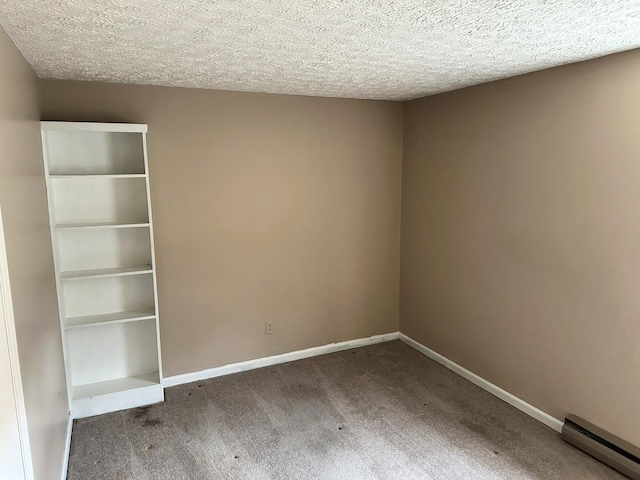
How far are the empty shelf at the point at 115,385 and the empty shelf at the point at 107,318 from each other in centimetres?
45

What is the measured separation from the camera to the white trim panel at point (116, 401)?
304 cm

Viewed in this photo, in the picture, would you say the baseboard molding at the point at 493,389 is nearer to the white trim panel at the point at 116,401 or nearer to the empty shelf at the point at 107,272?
the white trim panel at the point at 116,401

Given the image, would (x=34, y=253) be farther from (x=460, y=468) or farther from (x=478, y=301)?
(x=478, y=301)

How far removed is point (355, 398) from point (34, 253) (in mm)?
2241

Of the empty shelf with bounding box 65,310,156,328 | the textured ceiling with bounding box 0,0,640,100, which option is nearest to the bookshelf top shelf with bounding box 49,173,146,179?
the textured ceiling with bounding box 0,0,640,100

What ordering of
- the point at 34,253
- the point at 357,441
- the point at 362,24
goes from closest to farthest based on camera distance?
the point at 362,24, the point at 34,253, the point at 357,441

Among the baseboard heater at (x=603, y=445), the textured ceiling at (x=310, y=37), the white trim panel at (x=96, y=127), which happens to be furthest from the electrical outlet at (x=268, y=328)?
the baseboard heater at (x=603, y=445)

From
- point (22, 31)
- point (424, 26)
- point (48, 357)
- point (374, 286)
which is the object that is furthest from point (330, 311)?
point (22, 31)

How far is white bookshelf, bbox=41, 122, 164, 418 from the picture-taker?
2.97 meters

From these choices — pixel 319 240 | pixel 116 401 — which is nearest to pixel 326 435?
pixel 116 401

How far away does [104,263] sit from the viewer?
317cm

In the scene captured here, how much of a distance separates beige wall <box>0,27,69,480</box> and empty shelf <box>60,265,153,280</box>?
0.88 ft

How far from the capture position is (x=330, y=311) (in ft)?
13.1

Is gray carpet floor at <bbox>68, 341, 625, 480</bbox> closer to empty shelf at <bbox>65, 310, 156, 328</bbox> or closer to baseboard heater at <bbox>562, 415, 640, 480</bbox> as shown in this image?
baseboard heater at <bbox>562, 415, 640, 480</bbox>
